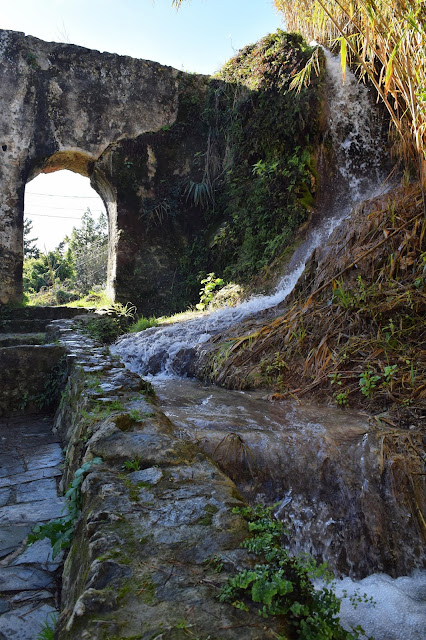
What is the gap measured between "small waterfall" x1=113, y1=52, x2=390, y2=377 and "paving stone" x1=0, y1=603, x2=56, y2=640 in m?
4.12

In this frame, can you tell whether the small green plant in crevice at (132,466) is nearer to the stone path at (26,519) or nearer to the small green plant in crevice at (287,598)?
the stone path at (26,519)

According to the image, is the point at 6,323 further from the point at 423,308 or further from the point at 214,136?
the point at 423,308

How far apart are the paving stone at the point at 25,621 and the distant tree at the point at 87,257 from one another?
21502 mm

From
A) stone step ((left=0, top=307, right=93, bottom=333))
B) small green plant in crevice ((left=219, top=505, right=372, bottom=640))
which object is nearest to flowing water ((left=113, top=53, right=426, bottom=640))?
small green plant in crevice ((left=219, top=505, right=372, bottom=640))

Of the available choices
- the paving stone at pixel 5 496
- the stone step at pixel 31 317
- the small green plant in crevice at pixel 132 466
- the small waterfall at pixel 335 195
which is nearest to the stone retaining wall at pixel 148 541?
the small green plant in crevice at pixel 132 466

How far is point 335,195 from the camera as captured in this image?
7.82 meters

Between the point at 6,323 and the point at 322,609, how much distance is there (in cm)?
859

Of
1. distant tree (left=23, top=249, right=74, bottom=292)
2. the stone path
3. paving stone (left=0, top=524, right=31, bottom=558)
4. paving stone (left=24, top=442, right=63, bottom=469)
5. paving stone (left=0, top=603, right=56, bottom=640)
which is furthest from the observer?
distant tree (left=23, top=249, right=74, bottom=292)

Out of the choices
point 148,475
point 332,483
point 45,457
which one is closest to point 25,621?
point 148,475

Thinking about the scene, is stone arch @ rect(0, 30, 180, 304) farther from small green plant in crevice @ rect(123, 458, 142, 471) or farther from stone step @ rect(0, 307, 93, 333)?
small green plant in crevice @ rect(123, 458, 142, 471)

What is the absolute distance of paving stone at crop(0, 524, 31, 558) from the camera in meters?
1.92

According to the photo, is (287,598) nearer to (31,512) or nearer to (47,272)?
(31,512)

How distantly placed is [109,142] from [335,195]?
4.78 metres

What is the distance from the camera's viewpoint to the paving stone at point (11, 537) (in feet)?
6.31
